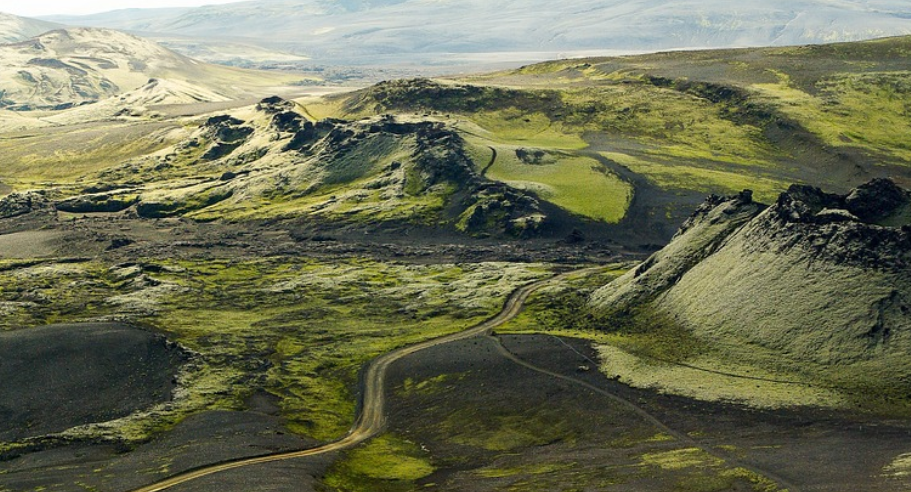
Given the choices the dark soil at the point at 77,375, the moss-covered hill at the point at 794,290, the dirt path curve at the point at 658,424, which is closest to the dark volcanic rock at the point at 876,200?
the moss-covered hill at the point at 794,290

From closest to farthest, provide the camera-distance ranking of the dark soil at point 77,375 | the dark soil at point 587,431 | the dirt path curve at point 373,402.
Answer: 1. the dark soil at point 587,431
2. the dirt path curve at point 373,402
3. the dark soil at point 77,375

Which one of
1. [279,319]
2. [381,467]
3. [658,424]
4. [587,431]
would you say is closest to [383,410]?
[381,467]

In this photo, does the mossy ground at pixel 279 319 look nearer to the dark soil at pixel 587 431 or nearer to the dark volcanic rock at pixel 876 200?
the dark soil at pixel 587 431

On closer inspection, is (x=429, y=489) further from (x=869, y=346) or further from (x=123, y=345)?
(x=123, y=345)

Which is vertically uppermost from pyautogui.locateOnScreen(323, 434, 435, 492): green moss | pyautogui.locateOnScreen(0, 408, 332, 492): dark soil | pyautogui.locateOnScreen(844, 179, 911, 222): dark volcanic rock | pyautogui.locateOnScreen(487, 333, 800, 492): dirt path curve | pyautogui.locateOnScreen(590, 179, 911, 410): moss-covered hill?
pyautogui.locateOnScreen(844, 179, 911, 222): dark volcanic rock

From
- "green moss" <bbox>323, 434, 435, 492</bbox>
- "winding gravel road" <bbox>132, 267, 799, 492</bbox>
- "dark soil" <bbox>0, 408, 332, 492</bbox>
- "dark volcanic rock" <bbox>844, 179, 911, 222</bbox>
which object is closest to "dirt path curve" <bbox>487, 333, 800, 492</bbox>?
"winding gravel road" <bbox>132, 267, 799, 492</bbox>

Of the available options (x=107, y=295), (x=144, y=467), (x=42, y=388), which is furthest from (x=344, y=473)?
(x=107, y=295)

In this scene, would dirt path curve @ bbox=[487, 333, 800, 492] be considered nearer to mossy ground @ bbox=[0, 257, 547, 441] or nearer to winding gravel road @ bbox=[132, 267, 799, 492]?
winding gravel road @ bbox=[132, 267, 799, 492]
